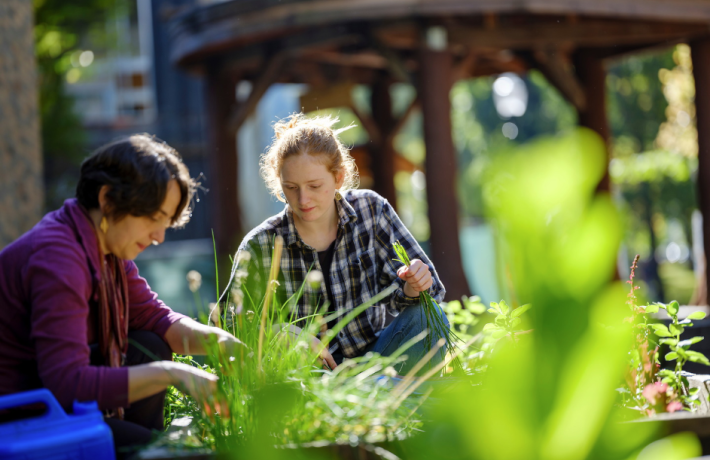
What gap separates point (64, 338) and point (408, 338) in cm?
107

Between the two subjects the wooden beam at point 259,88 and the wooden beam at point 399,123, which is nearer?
the wooden beam at point 259,88

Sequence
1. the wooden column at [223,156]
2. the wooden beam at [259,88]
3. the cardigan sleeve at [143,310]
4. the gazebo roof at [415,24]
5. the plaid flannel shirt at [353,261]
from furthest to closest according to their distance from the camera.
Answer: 1. the wooden column at [223,156]
2. the wooden beam at [259,88]
3. the gazebo roof at [415,24]
4. the plaid flannel shirt at [353,261]
5. the cardigan sleeve at [143,310]

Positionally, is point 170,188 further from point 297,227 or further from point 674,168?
point 674,168

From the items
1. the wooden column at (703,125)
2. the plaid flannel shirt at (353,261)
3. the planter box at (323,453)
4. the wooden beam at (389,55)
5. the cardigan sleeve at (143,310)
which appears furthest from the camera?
the wooden column at (703,125)

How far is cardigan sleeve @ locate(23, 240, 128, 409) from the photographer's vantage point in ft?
4.75

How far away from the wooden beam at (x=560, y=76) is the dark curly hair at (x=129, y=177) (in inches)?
193

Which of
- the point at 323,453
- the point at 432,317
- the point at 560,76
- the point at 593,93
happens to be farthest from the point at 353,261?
the point at 593,93

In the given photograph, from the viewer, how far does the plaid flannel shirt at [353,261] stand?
7.66 feet

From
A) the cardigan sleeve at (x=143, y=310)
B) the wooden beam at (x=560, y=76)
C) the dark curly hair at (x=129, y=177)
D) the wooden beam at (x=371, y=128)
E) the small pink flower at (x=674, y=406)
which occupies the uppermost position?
the wooden beam at (x=560, y=76)

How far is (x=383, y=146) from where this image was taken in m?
8.39

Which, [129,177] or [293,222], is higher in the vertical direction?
[129,177]

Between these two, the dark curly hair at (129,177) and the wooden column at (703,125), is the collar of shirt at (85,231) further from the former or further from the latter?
the wooden column at (703,125)

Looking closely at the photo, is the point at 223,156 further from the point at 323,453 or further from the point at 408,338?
the point at 323,453

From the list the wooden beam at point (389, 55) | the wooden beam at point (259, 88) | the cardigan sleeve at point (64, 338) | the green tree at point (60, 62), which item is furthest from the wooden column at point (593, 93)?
the green tree at point (60, 62)
